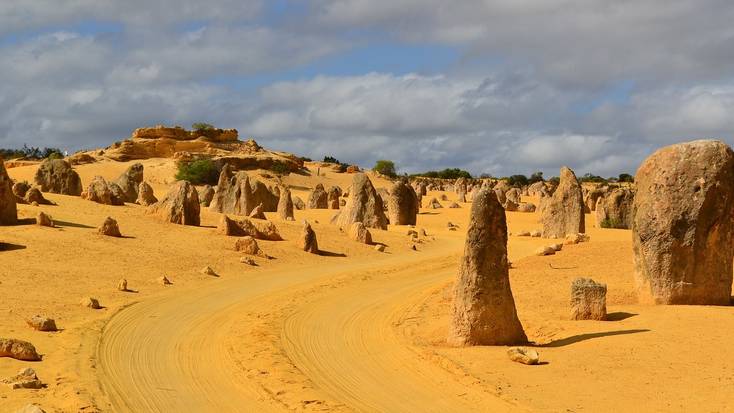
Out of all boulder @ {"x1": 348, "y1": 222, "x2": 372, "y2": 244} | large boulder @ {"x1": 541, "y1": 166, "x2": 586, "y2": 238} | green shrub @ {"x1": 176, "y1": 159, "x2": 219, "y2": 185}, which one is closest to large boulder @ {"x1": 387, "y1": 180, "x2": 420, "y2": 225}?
large boulder @ {"x1": 541, "y1": 166, "x2": 586, "y2": 238}

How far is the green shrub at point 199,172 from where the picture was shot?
5909 cm

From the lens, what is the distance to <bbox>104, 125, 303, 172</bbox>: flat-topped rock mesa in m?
66.7

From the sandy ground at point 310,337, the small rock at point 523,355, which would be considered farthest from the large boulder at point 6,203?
the small rock at point 523,355

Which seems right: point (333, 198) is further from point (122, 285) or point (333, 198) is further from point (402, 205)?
point (122, 285)

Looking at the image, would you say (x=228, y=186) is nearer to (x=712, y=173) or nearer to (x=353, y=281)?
(x=353, y=281)

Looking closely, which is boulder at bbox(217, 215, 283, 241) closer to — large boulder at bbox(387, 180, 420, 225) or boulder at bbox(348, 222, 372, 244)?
boulder at bbox(348, 222, 372, 244)

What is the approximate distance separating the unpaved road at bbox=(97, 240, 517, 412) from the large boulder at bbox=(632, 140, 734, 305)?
4.78m

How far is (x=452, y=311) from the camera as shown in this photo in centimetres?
1251

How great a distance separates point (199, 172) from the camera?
196ft

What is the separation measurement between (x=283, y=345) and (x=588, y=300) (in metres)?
5.23

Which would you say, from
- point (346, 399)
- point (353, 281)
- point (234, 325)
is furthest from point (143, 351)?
point (353, 281)

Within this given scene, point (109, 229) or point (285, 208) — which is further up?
point (285, 208)

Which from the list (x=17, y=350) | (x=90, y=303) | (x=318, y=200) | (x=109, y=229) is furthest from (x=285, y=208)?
(x=17, y=350)

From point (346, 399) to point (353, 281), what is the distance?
10.2 metres
